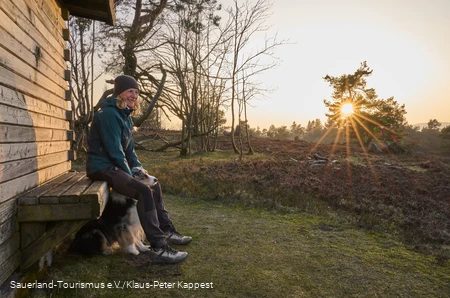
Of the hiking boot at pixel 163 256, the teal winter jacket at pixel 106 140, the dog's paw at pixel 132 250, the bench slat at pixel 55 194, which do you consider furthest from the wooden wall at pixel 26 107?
the hiking boot at pixel 163 256

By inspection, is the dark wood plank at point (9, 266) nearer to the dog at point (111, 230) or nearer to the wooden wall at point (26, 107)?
the wooden wall at point (26, 107)

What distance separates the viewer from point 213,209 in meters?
6.28

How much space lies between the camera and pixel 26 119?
2.95 metres

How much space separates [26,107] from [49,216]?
1.11 m

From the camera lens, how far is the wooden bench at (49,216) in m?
2.77

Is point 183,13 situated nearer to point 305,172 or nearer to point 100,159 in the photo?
point 305,172

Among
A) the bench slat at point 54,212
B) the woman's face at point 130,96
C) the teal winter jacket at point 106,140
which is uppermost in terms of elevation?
the woman's face at point 130,96

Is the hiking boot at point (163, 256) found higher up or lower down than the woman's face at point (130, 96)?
lower down

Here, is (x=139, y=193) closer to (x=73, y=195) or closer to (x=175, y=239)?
(x=73, y=195)

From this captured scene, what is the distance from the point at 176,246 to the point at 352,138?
2909cm

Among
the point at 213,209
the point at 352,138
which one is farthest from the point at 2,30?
the point at 352,138

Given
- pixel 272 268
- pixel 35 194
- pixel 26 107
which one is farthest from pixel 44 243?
pixel 272 268

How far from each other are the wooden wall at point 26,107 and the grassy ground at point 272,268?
916 mm

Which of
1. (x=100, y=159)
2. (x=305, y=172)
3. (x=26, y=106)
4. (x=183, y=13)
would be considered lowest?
(x=305, y=172)
